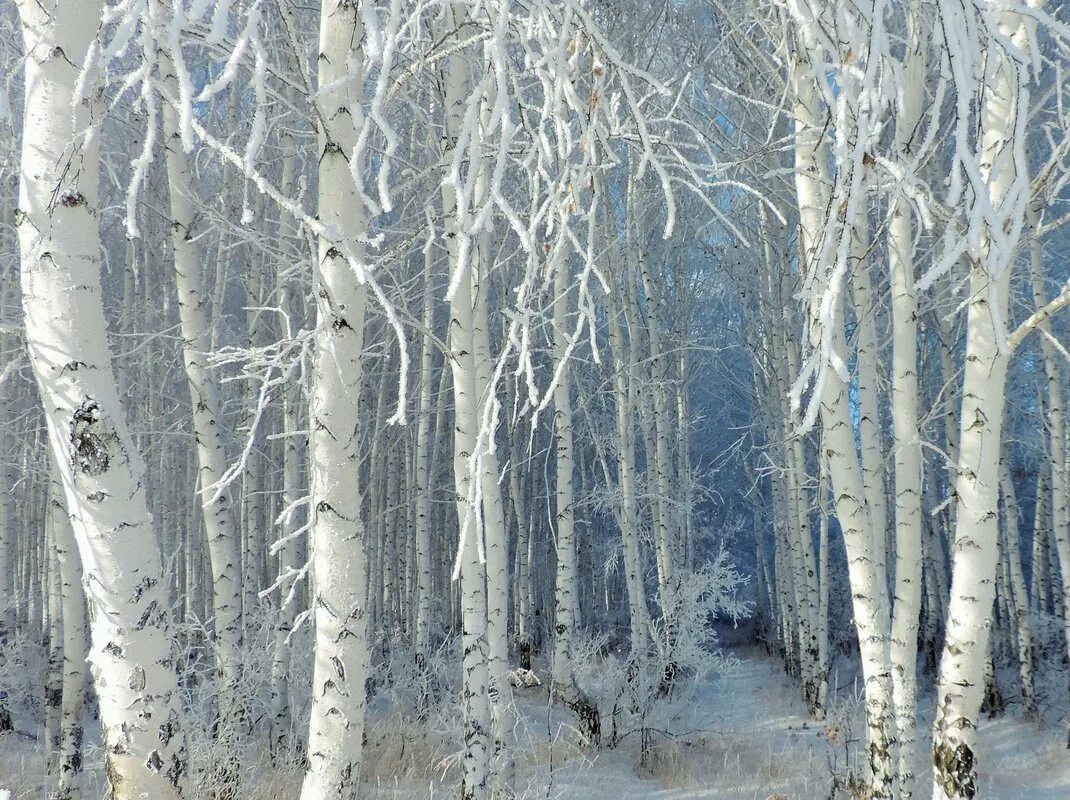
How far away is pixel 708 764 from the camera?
22.8 feet

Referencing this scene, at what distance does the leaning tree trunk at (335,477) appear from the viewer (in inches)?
85.0

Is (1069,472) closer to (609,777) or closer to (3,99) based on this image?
(609,777)

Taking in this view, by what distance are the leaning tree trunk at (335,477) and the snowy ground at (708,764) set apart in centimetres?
295

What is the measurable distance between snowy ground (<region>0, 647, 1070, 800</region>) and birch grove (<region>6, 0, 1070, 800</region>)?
6 centimetres

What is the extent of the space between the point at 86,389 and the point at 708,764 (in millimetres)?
6491

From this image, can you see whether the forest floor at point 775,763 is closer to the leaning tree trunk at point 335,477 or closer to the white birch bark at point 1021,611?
the white birch bark at point 1021,611

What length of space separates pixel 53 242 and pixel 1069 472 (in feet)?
27.0

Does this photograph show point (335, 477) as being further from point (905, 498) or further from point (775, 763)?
point (775, 763)

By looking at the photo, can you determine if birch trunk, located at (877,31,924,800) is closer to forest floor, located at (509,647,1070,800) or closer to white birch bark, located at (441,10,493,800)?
forest floor, located at (509,647,1070,800)

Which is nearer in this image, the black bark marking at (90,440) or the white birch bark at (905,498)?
the black bark marking at (90,440)

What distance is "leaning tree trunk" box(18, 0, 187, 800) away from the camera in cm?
200

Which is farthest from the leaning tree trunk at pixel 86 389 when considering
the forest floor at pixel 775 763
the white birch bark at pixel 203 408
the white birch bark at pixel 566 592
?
the white birch bark at pixel 566 592

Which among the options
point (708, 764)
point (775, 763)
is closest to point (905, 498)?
point (775, 763)

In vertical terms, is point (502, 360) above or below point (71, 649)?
Result: above
